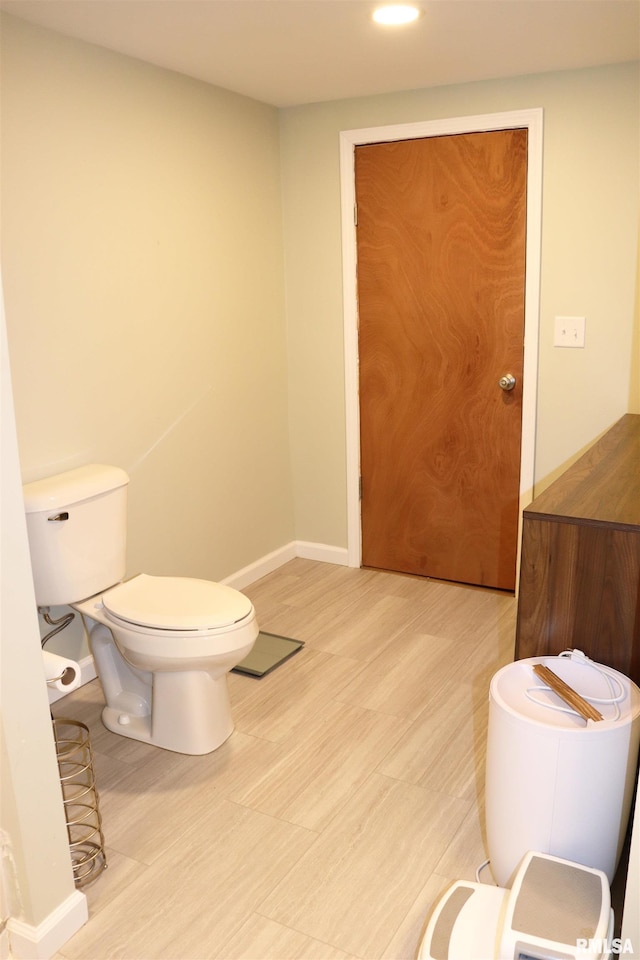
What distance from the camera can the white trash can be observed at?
172 centimetres

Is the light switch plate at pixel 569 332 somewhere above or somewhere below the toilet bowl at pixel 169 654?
above

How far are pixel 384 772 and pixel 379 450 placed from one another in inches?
68.1

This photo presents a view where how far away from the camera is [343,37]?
102 inches

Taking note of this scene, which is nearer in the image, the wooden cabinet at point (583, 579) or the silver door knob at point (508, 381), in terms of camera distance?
the wooden cabinet at point (583, 579)

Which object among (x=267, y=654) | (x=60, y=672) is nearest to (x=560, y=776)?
(x=60, y=672)

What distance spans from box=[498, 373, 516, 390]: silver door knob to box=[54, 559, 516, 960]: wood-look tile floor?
978mm

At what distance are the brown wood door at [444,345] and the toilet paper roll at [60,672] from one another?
220 centimetres

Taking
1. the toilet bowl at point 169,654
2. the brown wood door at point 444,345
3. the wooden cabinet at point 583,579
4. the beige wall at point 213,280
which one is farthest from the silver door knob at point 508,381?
the toilet bowl at point 169,654

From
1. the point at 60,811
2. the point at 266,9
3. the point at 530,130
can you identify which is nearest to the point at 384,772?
the point at 60,811

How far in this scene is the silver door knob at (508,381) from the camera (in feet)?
11.2

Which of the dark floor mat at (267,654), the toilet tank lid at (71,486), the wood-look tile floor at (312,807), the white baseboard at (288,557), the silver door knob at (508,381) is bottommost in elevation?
the wood-look tile floor at (312,807)

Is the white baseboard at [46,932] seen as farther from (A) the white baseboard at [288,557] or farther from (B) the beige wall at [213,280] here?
(A) the white baseboard at [288,557]

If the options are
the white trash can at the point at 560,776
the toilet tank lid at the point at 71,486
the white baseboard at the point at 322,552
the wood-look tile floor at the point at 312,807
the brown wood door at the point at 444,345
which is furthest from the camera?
the white baseboard at the point at 322,552

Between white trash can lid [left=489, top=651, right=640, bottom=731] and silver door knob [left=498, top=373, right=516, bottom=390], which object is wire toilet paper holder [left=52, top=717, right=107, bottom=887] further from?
silver door knob [left=498, top=373, right=516, bottom=390]
